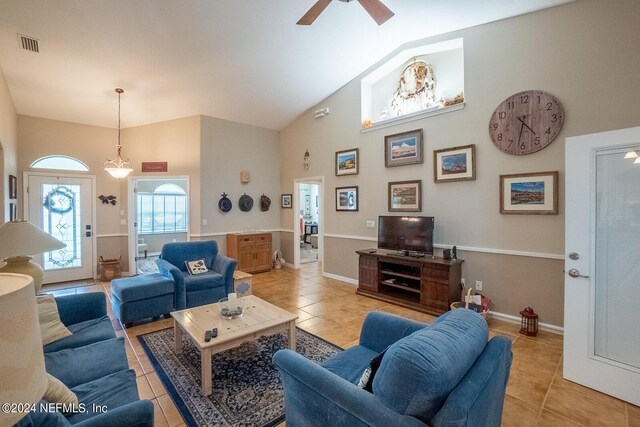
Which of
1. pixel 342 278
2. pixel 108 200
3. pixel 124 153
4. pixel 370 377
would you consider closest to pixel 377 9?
pixel 370 377

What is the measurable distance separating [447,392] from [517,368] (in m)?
2.14

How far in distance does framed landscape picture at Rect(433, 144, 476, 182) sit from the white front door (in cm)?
157

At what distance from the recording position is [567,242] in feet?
7.92

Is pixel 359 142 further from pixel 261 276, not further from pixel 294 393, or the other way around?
pixel 294 393

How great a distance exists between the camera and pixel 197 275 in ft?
13.7

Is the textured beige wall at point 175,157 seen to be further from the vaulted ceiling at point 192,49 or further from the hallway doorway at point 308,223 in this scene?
the hallway doorway at point 308,223

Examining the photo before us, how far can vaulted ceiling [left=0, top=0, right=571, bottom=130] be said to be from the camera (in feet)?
10.5

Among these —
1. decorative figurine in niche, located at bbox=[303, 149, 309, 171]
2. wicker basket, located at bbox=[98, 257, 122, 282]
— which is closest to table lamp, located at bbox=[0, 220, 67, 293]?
wicker basket, located at bbox=[98, 257, 122, 282]

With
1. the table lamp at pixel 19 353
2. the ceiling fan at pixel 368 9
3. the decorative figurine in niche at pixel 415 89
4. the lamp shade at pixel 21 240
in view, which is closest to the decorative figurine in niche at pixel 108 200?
the lamp shade at pixel 21 240

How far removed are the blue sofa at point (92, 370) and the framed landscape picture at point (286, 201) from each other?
14.5ft

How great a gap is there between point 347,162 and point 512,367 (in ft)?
12.8

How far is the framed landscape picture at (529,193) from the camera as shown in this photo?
11.0ft

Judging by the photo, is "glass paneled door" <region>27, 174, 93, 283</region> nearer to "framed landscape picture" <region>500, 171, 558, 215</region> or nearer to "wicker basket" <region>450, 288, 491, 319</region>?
"wicker basket" <region>450, 288, 491, 319</region>

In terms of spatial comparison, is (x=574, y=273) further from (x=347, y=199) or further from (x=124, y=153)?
(x=124, y=153)
